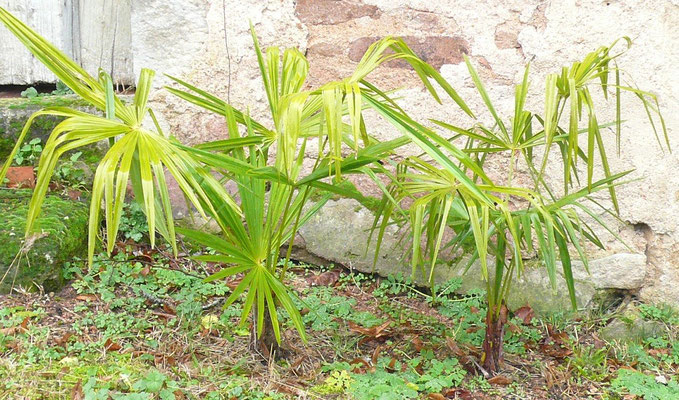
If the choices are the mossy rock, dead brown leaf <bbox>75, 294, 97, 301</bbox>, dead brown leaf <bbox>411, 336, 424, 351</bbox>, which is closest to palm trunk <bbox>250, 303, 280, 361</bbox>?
dead brown leaf <bbox>411, 336, 424, 351</bbox>

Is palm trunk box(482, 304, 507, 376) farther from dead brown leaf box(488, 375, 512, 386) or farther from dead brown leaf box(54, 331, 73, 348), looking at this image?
dead brown leaf box(54, 331, 73, 348)

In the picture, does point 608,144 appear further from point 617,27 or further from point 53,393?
point 53,393

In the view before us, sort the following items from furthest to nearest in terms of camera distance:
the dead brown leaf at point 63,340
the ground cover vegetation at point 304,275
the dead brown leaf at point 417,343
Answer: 1. the dead brown leaf at point 417,343
2. the dead brown leaf at point 63,340
3. the ground cover vegetation at point 304,275

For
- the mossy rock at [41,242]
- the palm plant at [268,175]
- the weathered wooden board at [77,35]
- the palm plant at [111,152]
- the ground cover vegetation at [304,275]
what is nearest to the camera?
the palm plant at [111,152]

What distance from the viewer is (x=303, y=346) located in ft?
8.17

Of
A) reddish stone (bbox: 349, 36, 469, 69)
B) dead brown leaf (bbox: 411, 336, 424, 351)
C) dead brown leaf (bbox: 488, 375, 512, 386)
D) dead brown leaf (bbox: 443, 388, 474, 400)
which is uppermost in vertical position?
reddish stone (bbox: 349, 36, 469, 69)

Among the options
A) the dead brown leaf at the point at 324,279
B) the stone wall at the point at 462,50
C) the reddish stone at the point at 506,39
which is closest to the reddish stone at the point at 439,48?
the stone wall at the point at 462,50

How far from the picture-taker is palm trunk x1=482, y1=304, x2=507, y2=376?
2350mm

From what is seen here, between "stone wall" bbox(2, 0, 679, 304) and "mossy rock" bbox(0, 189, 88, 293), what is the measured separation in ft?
2.03

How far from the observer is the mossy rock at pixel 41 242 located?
267 cm

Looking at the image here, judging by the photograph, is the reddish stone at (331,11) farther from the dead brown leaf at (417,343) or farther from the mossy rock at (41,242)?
the dead brown leaf at (417,343)

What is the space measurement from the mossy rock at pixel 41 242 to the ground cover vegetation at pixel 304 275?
68 millimetres

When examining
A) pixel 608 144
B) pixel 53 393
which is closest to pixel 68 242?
pixel 53 393

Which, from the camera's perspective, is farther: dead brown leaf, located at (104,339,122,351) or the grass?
dead brown leaf, located at (104,339,122,351)
